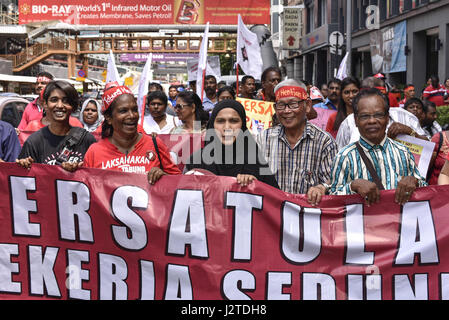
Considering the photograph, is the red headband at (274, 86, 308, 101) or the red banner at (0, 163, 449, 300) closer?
the red banner at (0, 163, 449, 300)

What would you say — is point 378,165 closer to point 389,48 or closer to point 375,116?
point 375,116

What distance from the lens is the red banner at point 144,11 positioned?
1382 inches

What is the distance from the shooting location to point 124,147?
14.4ft

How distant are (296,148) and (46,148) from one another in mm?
1846

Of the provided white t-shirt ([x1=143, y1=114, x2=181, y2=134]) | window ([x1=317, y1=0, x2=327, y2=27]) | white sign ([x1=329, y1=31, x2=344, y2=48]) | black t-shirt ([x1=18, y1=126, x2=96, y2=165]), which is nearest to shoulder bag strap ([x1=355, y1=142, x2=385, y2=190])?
black t-shirt ([x1=18, y1=126, x2=96, y2=165])

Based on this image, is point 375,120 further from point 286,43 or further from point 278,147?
point 286,43

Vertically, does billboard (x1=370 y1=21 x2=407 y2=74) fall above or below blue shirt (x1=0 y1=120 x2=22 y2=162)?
above

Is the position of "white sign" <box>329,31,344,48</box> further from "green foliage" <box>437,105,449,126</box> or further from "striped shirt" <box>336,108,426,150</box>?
"striped shirt" <box>336,108,426,150</box>

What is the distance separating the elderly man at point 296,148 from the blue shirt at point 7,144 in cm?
200

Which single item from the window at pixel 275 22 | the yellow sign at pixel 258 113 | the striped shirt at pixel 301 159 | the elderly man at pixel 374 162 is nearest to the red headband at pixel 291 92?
the striped shirt at pixel 301 159

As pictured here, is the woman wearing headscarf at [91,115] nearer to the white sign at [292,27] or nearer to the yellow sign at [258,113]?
the yellow sign at [258,113]

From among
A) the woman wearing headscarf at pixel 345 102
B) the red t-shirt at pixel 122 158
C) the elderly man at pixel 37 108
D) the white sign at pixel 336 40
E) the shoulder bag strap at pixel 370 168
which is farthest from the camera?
the white sign at pixel 336 40

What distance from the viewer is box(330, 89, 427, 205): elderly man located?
3.83 meters

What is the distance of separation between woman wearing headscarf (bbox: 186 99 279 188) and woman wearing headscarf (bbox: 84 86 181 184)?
0.37 meters
